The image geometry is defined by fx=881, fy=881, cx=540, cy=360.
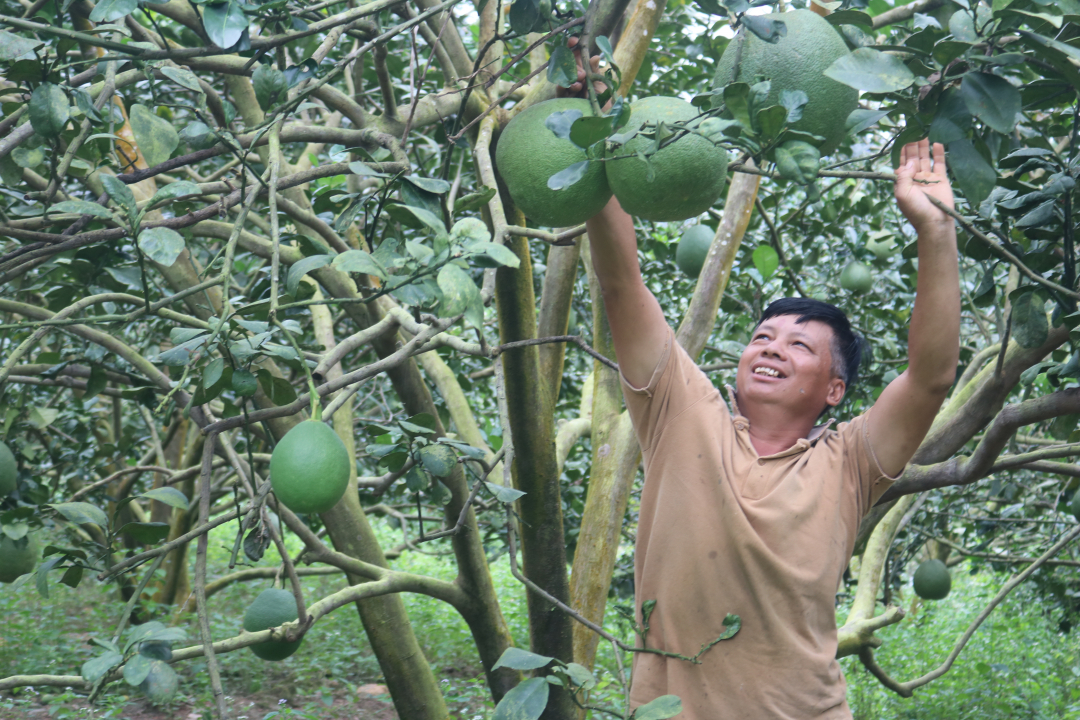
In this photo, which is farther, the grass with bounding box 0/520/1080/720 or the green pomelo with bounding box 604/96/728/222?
the grass with bounding box 0/520/1080/720

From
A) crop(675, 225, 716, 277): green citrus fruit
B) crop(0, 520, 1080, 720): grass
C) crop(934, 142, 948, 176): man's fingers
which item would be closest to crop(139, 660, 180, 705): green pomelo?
crop(934, 142, 948, 176): man's fingers

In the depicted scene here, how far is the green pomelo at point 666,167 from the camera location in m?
1.11

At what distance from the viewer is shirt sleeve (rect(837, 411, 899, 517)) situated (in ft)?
5.52

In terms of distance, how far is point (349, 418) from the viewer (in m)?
2.76

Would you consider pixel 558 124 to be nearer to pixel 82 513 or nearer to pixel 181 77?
pixel 181 77

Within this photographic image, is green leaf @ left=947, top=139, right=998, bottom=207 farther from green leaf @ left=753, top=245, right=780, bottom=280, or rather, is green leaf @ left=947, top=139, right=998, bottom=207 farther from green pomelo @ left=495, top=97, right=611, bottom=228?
green leaf @ left=753, top=245, right=780, bottom=280

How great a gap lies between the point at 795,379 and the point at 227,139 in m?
1.15

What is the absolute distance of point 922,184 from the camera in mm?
1374

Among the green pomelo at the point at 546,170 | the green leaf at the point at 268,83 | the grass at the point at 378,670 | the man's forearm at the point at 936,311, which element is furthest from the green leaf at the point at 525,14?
the grass at the point at 378,670

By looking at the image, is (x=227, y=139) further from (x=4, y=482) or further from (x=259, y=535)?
(x=4, y=482)

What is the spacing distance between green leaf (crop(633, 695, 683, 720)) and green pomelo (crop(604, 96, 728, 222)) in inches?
25.0

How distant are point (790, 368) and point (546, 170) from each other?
808 millimetres

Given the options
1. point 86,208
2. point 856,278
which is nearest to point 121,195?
point 86,208

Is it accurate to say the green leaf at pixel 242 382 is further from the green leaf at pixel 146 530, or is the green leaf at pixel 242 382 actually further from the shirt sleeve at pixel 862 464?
the shirt sleeve at pixel 862 464
